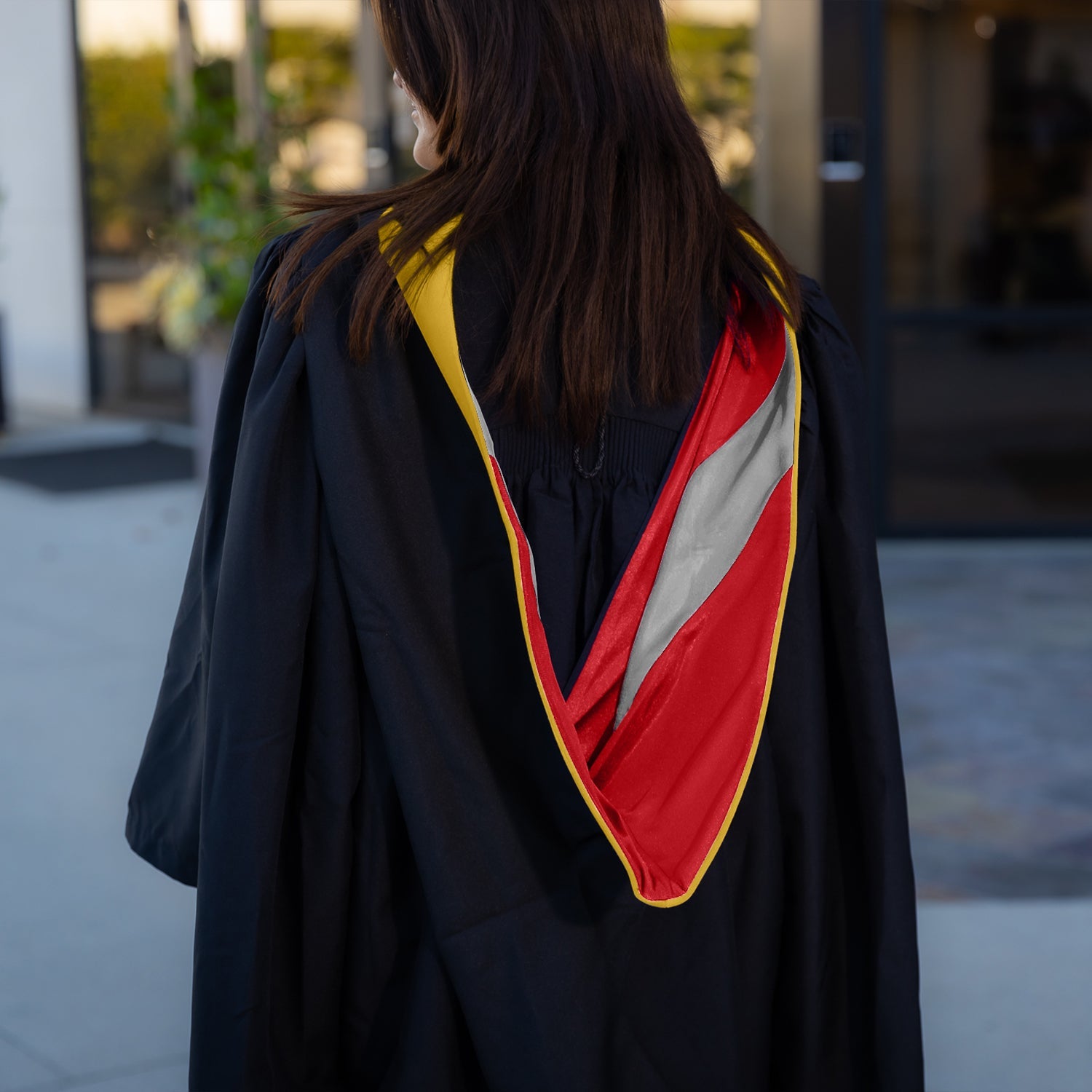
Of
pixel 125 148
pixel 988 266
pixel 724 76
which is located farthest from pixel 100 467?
pixel 988 266

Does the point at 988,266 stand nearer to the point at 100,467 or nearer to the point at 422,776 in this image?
the point at 100,467

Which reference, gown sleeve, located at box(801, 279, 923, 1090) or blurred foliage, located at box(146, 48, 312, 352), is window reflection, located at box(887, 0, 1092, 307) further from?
gown sleeve, located at box(801, 279, 923, 1090)

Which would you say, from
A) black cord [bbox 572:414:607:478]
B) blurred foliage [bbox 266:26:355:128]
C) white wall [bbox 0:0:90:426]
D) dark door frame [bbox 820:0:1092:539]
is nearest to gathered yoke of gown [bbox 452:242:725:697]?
black cord [bbox 572:414:607:478]

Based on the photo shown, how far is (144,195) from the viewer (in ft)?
37.1

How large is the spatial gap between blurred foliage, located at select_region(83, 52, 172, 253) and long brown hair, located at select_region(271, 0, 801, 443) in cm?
1000

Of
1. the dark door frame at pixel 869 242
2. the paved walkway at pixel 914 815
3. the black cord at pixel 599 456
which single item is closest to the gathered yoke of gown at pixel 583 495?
the black cord at pixel 599 456

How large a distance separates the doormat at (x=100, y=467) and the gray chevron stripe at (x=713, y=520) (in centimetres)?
671

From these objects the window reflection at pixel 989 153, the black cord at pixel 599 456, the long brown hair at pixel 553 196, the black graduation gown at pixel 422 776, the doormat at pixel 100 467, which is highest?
the window reflection at pixel 989 153

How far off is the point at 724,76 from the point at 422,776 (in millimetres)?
6482

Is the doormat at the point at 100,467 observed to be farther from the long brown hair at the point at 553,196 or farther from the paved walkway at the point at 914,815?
the long brown hair at the point at 553,196

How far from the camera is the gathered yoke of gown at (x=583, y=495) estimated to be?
1.74 metres

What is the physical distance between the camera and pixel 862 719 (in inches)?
74.0

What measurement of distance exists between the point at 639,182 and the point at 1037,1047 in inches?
69.0

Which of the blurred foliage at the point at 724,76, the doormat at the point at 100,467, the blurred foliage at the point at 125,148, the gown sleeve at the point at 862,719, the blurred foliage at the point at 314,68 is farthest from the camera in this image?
the blurred foliage at the point at 125,148
